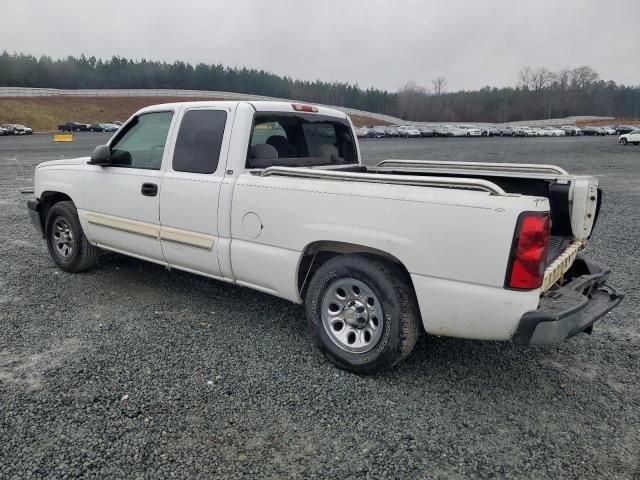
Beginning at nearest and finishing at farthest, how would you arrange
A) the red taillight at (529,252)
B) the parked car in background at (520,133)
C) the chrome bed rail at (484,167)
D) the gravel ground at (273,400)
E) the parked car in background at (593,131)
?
the gravel ground at (273,400) → the red taillight at (529,252) → the chrome bed rail at (484,167) → the parked car in background at (520,133) → the parked car in background at (593,131)

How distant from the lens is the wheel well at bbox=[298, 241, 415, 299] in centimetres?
338

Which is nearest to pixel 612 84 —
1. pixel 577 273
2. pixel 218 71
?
pixel 218 71

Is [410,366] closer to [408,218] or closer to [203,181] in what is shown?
[408,218]

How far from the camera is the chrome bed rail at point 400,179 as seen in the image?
119 inches

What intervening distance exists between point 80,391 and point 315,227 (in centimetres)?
189

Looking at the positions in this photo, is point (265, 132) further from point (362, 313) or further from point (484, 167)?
point (484, 167)

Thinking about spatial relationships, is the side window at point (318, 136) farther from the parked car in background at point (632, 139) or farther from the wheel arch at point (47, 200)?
the parked car in background at point (632, 139)

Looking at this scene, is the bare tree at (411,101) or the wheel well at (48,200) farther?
the bare tree at (411,101)

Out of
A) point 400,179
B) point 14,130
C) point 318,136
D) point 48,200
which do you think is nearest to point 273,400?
point 400,179

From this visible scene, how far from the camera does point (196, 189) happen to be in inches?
166

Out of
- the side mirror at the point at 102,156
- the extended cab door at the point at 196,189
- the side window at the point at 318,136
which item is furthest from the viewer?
the side window at the point at 318,136

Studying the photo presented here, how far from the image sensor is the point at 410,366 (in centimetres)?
371

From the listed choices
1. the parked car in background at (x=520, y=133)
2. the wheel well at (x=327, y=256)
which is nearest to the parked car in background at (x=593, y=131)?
the parked car in background at (x=520, y=133)

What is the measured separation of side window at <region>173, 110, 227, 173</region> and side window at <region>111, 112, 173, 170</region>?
25 cm
